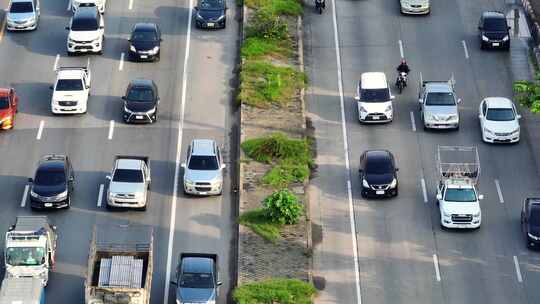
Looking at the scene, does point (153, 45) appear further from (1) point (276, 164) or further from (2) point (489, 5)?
Result: (2) point (489, 5)

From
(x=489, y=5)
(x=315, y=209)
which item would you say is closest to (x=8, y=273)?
(x=315, y=209)

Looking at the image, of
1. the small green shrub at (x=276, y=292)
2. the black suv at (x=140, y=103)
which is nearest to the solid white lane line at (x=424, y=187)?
Result: the small green shrub at (x=276, y=292)

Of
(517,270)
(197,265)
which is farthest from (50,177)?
(517,270)

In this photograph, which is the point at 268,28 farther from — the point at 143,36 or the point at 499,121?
the point at 499,121

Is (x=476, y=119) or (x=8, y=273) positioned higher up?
(x=476, y=119)

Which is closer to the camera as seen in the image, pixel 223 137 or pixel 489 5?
pixel 223 137

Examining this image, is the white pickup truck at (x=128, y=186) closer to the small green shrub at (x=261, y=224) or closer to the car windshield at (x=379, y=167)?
the small green shrub at (x=261, y=224)
